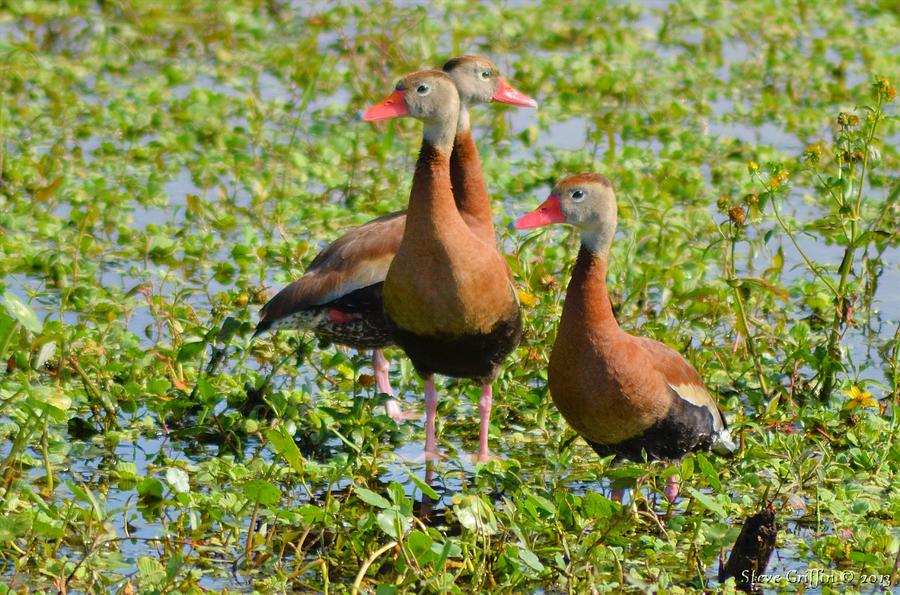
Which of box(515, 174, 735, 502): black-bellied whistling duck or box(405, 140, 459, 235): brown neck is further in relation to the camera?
box(405, 140, 459, 235): brown neck

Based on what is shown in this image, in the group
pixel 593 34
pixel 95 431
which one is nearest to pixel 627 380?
pixel 95 431

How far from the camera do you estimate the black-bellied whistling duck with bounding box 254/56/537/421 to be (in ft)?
18.7

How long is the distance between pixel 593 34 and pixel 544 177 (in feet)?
10.6

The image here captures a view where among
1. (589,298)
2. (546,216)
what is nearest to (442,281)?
(546,216)

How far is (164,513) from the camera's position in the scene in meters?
4.69

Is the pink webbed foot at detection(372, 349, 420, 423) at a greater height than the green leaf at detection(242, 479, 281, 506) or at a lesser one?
lesser

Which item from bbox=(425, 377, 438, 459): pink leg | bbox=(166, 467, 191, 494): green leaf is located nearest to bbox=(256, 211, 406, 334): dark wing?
bbox=(425, 377, 438, 459): pink leg

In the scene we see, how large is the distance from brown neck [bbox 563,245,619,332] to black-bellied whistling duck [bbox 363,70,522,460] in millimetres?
386

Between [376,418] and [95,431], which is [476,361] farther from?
[95,431]

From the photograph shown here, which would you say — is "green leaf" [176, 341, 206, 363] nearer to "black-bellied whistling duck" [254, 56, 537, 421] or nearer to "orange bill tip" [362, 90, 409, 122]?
"black-bellied whistling duck" [254, 56, 537, 421]

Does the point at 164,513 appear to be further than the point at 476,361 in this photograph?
No

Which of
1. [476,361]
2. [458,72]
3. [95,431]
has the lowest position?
[95,431]

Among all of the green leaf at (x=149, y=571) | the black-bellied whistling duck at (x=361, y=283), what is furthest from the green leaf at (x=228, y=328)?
the green leaf at (x=149, y=571)

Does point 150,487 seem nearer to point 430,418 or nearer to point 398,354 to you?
point 430,418
